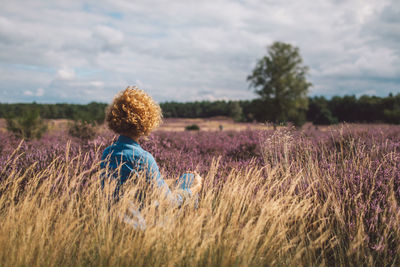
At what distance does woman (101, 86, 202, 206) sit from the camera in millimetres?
2794

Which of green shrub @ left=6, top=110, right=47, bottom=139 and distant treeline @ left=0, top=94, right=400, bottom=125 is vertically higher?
distant treeline @ left=0, top=94, right=400, bottom=125

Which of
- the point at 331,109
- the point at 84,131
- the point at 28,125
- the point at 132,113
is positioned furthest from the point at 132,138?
the point at 331,109

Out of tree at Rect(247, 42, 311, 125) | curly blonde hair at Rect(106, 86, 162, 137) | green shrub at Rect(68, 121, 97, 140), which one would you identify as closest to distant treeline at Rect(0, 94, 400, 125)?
tree at Rect(247, 42, 311, 125)

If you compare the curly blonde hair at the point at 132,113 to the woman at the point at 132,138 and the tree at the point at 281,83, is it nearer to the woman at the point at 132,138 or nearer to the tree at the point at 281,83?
the woman at the point at 132,138

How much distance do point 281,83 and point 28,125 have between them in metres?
28.8

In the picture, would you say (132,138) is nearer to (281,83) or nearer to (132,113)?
(132,113)

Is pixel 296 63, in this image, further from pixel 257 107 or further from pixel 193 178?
pixel 193 178

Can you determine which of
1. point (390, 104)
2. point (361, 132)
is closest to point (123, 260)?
point (361, 132)

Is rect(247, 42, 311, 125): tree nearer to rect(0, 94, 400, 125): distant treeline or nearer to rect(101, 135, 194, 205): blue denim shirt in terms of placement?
rect(0, 94, 400, 125): distant treeline

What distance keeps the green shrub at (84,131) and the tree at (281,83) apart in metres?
27.2

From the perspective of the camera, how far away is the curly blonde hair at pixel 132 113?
2.92m

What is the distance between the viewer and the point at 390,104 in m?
52.7

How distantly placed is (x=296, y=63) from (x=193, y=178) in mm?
36879

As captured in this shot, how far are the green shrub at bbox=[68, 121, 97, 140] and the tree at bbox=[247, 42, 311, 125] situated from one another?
27.2 meters
